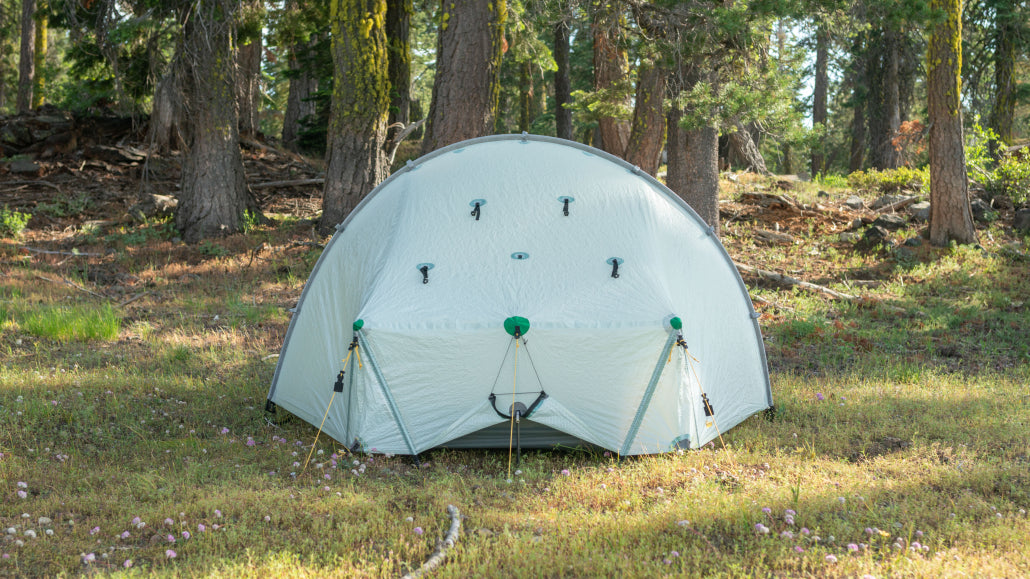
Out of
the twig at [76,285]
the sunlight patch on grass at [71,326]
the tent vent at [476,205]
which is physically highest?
the tent vent at [476,205]

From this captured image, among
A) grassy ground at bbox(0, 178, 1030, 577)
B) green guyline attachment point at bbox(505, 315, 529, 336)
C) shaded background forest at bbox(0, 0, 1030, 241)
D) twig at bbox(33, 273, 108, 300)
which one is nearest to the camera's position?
grassy ground at bbox(0, 178, 1030, 577)

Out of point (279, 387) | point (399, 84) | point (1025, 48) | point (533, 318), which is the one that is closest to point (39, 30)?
point (399, 84)

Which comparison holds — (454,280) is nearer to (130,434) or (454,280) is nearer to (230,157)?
(130,434)

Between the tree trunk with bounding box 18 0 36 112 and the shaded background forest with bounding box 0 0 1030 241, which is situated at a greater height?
the tree trunk with bounding box 18 0 36 112

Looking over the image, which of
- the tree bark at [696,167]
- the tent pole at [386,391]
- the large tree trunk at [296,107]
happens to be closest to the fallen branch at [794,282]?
the tree bark at [696,167]

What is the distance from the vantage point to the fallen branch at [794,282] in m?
9.77

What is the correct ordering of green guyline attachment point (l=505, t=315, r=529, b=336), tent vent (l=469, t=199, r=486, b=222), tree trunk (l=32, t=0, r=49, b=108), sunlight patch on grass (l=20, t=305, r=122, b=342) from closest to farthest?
green guyline attachment point (l=505, t=315, r=529, b=336), tent vent (l=469, t=199, r=486, b=222), sunlight patch on grass (l=20, t=305, r=122, b=342), tree trunk (l=32, t=0, r=49, b=108)

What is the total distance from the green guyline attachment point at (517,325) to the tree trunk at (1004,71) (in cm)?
1454

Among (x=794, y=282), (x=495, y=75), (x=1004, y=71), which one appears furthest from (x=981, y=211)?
(x=495, y=75)

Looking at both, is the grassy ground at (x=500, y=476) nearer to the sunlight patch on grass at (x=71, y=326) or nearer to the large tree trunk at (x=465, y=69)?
the sunlight patch on grass at (x=71, y=326)

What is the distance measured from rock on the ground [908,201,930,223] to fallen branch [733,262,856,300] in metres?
3.37

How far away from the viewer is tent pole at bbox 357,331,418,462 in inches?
193

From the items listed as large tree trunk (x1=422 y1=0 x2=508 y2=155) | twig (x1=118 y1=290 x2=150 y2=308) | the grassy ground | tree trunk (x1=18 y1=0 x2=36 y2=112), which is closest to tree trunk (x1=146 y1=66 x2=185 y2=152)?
twig (x1=118 y1=290 x2=150 y2=308)

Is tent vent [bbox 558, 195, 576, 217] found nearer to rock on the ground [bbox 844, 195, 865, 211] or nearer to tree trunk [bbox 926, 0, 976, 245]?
tree trunk [bbox 926, 0, 976, 245]
